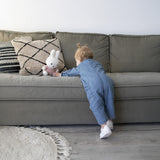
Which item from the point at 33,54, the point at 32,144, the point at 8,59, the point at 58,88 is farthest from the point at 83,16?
the point at 32,144

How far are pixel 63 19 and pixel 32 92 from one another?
1.31m

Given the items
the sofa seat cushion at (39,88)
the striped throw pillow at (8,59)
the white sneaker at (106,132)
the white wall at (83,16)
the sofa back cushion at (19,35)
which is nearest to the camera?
the white sneaker at (106,132)

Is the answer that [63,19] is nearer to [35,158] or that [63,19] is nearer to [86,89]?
[86,89]

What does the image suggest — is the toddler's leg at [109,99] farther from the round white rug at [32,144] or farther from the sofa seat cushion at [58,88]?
the round white rug at [32,144]

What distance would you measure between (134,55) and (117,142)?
1.21 m

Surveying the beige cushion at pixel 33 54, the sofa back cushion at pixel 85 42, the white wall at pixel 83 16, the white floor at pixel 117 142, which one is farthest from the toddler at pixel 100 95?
the white wall at pixel 83 16

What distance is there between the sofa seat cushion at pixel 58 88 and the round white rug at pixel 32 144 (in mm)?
268

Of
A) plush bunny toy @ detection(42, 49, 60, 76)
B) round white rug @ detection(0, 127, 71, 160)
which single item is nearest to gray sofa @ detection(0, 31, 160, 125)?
round white rug @ detection(0, 127, 71, 160)

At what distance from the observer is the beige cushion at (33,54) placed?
2.14 m

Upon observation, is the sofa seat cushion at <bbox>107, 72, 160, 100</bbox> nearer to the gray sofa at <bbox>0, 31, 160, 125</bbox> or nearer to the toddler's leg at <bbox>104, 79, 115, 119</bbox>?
the gray sofa at <bbox>0, 31, 160, 125</bbox>

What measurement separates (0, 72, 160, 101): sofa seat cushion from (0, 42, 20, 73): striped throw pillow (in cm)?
41

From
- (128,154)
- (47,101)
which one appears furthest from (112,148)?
(47,101)

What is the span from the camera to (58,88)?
179cm

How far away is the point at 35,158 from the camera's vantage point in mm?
1378
